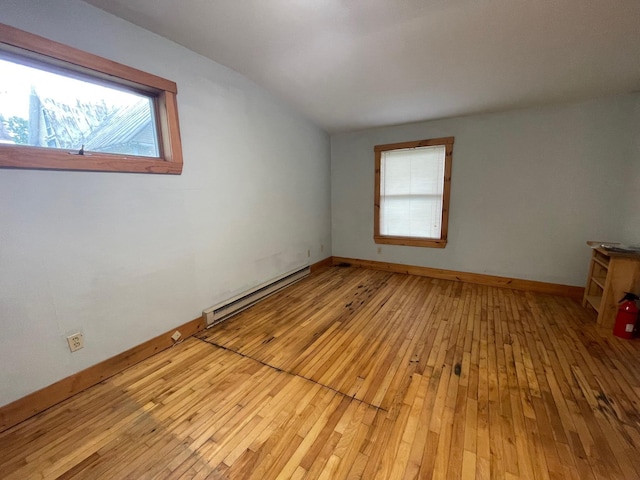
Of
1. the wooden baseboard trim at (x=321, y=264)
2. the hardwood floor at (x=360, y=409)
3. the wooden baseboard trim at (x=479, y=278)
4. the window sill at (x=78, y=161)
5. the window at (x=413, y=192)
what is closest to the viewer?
the hardwood floor at (x=360, y=409)

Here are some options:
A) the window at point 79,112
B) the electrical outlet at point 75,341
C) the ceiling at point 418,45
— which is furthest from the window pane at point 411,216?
the electrical outlet at point 75,341

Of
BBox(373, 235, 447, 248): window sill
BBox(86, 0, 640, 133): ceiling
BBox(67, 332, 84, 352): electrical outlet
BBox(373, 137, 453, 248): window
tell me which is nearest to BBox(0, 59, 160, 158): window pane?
BBox(86, 0, 640, 133): ceiling

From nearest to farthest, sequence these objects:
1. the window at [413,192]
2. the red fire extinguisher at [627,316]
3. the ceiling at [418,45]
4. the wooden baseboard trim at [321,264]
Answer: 1. the ceiling at [418,45]
2. the red fire extinguisher at [627,316]
3. the window at [413,192]
4. the wooden baseboard trim at [321,264]

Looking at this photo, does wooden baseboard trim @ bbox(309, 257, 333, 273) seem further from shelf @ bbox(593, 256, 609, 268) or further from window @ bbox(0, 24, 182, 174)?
shelf @ bbox(593, 256, 609, 268)

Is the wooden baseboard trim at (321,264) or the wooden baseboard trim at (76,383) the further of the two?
the wooden baseboard trim at (321,264)

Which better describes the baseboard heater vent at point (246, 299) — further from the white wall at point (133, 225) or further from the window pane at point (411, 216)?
the window pane at point (411, 216)

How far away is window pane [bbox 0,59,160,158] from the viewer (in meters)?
1.47

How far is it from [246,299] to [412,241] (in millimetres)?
2647

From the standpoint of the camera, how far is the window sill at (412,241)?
3.84 meters

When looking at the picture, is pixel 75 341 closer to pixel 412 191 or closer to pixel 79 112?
pixel 79 112

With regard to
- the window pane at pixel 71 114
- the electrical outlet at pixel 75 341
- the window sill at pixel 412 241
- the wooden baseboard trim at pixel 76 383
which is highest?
the window pane at pixel 71 114

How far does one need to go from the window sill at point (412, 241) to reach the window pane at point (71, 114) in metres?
3.29

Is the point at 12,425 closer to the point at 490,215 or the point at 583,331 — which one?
the point at 583,331

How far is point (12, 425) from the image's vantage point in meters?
1.47
